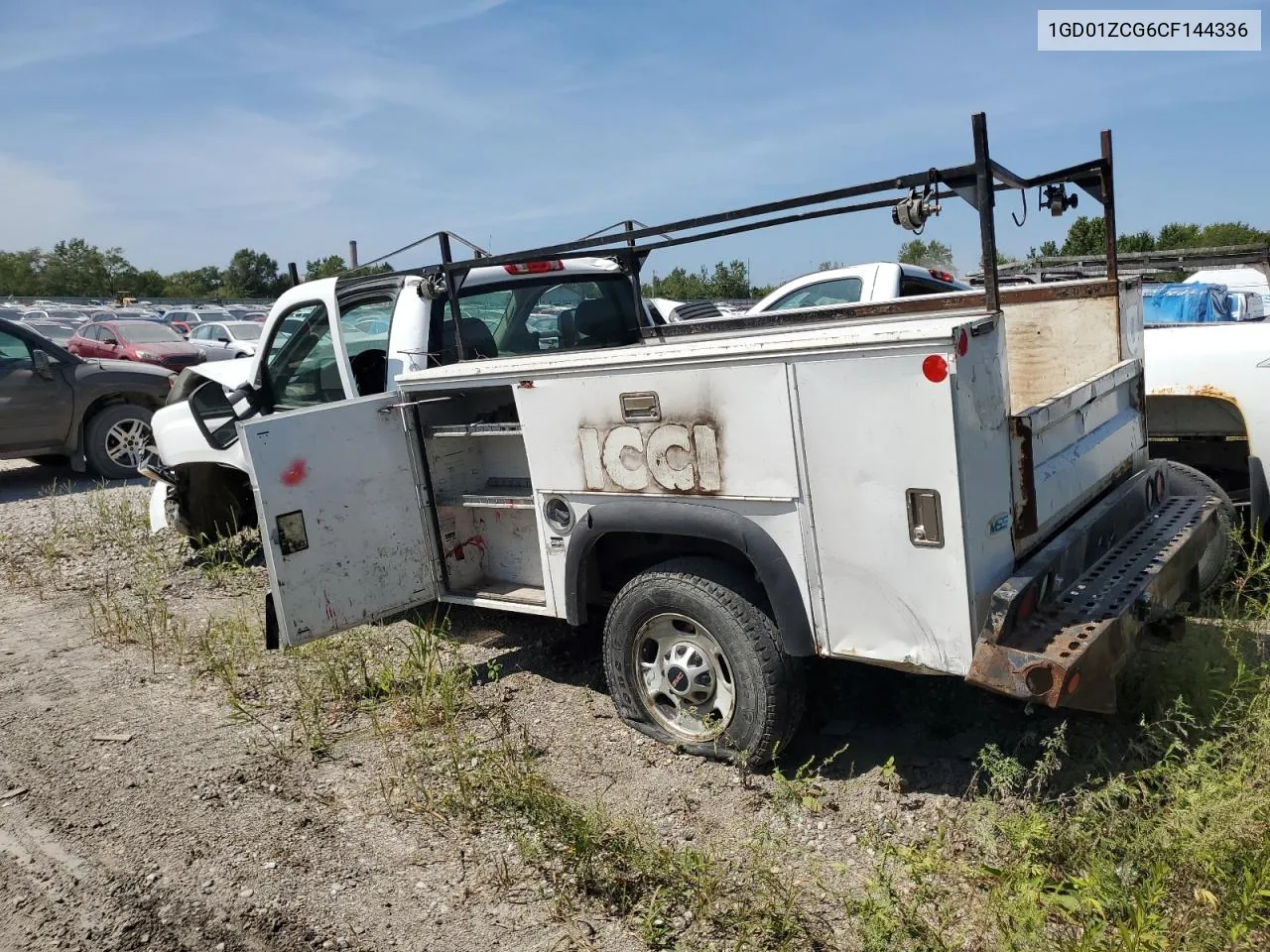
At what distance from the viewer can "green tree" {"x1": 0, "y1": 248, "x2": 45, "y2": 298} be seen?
73688 millimetres

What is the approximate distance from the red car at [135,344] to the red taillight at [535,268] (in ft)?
51.6

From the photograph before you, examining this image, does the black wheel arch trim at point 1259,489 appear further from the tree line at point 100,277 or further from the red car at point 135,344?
the tree line at point 100,277

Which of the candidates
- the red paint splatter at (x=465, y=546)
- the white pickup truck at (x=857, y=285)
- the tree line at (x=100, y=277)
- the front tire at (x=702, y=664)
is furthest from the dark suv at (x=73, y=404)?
the tree line at (x=100, y=277)

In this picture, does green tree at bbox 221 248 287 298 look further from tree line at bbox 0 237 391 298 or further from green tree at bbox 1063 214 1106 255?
green tree at bbox 1063 214 1106 255

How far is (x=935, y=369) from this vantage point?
9.89 ft

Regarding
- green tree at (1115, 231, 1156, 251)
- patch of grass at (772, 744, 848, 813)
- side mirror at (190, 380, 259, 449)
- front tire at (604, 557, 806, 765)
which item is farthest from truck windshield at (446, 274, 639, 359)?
green tree at (1115, 231, 1156, 251)

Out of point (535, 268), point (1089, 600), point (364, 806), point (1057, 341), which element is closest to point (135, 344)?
point (535, 268)

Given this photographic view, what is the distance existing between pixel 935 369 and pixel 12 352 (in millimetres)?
10851

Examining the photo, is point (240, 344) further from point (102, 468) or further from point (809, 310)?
point (809, 310)

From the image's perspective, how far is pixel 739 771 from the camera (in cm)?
383

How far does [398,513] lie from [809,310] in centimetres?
239

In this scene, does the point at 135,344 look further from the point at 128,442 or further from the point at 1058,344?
the point at 1058,344

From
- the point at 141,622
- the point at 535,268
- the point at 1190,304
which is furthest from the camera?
the point at 1190,304

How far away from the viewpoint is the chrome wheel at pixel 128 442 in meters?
11.4
